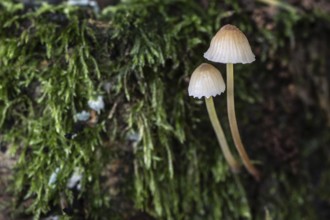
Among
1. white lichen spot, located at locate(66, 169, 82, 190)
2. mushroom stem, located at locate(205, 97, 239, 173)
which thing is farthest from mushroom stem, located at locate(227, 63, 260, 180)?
white lichen spot, located at locate(66, 169, 82, 190)

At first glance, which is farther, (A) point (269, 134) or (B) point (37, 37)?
(A) point (269, 134)

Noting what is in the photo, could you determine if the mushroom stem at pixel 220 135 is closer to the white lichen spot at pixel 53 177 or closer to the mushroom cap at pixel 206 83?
the mushroom cap at pixel 206 83

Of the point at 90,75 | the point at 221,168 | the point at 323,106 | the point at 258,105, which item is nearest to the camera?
the point at 90,75

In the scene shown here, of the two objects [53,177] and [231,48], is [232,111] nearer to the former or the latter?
[231,48]

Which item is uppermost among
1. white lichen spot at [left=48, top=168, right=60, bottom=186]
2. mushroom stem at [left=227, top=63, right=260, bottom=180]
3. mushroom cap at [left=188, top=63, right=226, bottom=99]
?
mushroom cap at [left=188, top=63, right=226, bottom=99]

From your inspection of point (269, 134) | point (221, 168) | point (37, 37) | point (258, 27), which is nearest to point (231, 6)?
point (258, 27)

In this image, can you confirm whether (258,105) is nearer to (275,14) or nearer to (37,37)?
(275,14)

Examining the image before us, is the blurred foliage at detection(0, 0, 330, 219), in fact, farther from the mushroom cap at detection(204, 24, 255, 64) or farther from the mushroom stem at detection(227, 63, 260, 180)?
the mushroom cap at detection(204, 24, 255, 64)
